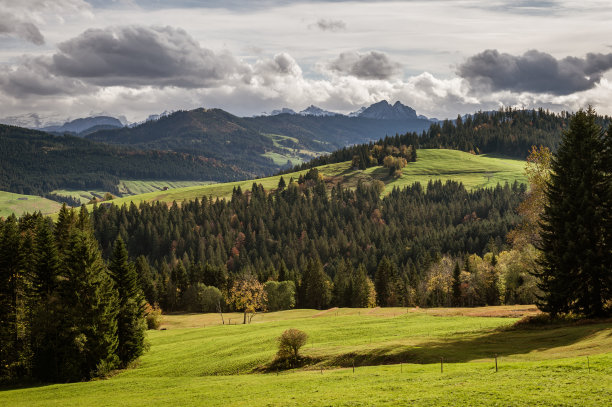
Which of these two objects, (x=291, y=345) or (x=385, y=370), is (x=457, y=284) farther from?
(x=385, y=370)

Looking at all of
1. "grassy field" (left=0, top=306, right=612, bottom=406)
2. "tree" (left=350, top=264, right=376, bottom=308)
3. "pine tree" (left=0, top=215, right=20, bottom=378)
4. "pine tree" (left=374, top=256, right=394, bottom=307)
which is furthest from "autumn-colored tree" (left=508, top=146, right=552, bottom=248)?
"pine tree" (left=374, top=256, right=394, bottom=307)

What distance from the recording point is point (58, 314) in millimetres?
60594

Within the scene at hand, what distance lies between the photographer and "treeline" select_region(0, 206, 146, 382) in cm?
6062

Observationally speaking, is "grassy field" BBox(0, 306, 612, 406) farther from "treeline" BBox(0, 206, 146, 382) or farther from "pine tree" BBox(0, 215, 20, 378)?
"pine tree" BBox(0, 215, 20, 378)

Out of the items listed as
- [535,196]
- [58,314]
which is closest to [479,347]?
[535,196]

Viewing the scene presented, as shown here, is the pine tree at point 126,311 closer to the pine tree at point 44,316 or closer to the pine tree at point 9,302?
the pine tree at point 44,316

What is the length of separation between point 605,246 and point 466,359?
19375mm

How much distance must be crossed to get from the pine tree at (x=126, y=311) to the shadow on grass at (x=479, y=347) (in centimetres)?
3316

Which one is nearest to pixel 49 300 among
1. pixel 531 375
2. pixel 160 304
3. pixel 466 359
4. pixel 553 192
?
pixel 466 359

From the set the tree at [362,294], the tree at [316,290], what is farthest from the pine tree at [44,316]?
the tree at [362,294]

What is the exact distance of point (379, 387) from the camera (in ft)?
111

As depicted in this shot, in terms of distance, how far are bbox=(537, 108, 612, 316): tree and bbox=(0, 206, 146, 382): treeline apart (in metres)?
54.4

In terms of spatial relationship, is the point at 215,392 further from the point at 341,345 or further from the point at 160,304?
the point at 160,304

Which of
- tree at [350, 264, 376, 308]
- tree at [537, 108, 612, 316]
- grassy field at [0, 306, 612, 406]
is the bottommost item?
tree at [350, 264, 376, 308]
